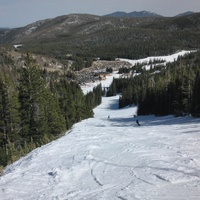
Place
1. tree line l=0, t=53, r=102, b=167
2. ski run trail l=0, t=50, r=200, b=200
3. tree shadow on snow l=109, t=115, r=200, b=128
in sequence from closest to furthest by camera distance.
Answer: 1. ski run trail l=0, t=50, r=200, b=200
2. tree shadow on snow l=109, t=115, r=200, b=128
3. tree line l=0, t=53, r=102, b=167

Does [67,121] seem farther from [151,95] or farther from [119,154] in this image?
[119,154]

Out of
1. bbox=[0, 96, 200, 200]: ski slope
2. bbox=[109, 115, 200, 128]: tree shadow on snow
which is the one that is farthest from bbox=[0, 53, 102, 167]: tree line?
bbox=[0, 96, 200, 200]: ski slope

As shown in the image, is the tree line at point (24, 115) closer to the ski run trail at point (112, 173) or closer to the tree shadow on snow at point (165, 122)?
the tree shadow on snow at point (165, 122)

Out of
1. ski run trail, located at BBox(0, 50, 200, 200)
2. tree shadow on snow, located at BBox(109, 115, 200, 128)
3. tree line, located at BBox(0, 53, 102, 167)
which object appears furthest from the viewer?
tree line, located at BBox(0, 53, 102, 167)

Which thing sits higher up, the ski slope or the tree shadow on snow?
the ski slope

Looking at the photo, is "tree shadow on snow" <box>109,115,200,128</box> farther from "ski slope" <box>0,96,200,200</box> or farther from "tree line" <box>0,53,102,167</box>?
"ski slope" <box>0,96,200,200</box>

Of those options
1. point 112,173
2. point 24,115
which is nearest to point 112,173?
point 112,173

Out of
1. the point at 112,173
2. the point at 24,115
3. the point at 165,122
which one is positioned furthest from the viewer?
the point at 165,122

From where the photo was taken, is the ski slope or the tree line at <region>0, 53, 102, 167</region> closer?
the ski slope

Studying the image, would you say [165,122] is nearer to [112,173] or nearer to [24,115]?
[24,115]

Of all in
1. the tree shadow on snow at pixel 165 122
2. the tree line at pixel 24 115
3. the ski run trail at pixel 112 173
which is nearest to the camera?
the ski run trail at pixel 112 173

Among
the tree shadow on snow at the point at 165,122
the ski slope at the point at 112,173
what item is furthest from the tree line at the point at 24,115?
the ski slope at the point at 112,173

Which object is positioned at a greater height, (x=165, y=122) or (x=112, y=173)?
(x=112, y=173)

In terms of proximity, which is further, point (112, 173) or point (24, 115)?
point (24, 115)
